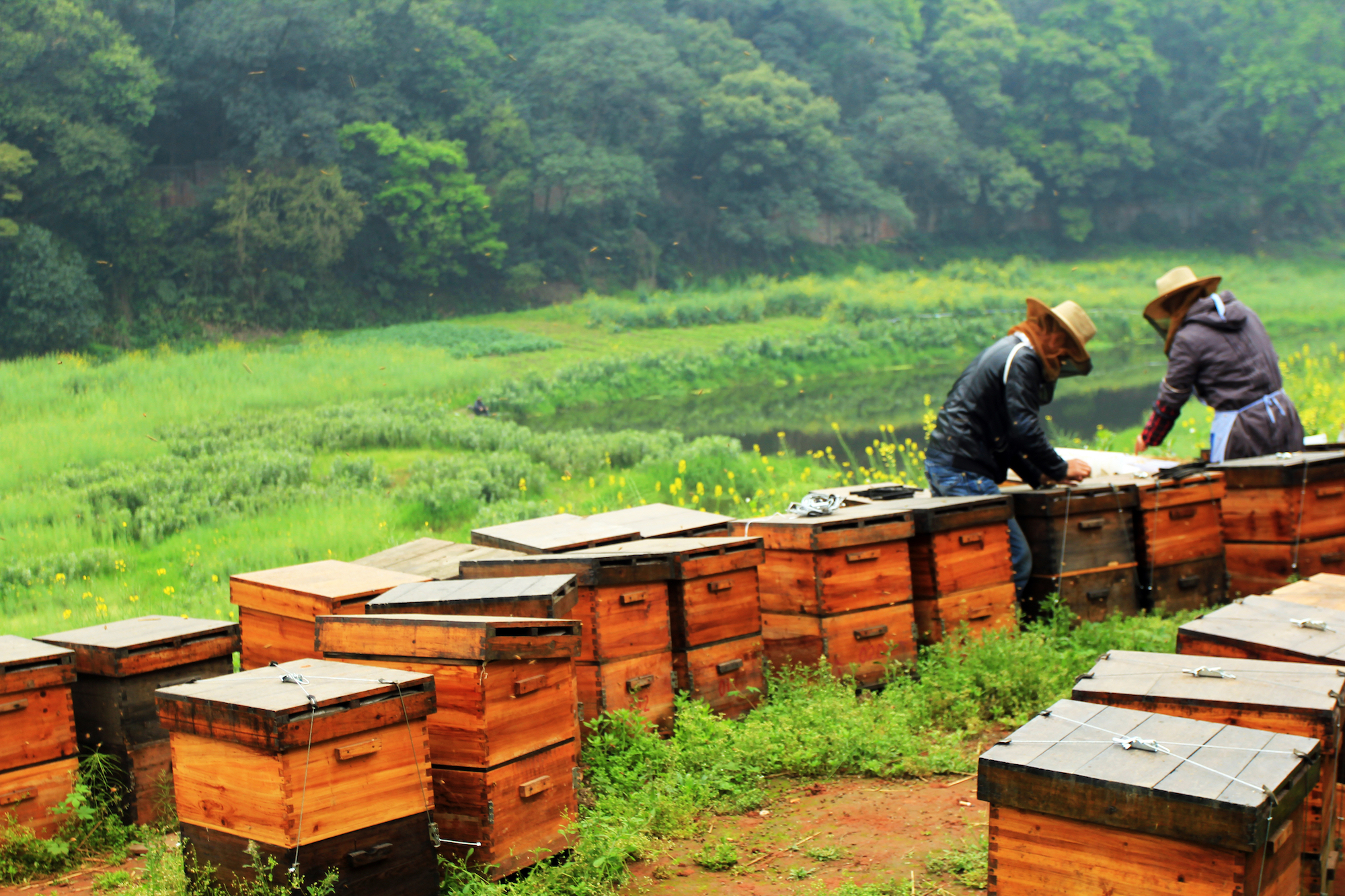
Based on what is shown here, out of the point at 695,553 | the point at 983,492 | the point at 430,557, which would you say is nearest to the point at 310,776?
the point at 695,553

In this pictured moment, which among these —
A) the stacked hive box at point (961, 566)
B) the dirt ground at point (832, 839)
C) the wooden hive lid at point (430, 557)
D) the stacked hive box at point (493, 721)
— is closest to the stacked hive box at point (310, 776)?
the stacked hive box at point (493, 721)

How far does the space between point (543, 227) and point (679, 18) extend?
1299cm

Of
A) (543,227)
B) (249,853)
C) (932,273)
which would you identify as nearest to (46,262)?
(543,227)

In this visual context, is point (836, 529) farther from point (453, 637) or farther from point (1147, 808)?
point (1147, 808)

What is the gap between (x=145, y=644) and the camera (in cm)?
559

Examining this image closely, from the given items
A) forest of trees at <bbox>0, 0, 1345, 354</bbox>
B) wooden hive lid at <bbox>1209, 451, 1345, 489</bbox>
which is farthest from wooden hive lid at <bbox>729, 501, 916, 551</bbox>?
forest of trees at <bbox>0, 0, 1345, 354</bbox>

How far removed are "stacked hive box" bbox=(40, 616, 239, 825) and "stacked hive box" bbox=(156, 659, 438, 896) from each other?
1.48 meters

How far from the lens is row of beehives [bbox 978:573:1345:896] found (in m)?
3.15

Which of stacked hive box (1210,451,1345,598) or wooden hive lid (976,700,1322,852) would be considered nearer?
wooden hive lid (976,700,1322,852)

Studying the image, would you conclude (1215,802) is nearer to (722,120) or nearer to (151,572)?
(151,572)

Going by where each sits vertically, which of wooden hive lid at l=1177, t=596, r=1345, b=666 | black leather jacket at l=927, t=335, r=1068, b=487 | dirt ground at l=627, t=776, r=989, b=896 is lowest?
dirt ground at l=627, t=776, r=989, b=896

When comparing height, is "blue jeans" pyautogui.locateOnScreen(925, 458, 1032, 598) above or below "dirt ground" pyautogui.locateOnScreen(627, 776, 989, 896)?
above

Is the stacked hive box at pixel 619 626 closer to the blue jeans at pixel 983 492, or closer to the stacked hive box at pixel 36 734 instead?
the stacked hive box at pixel 36 734

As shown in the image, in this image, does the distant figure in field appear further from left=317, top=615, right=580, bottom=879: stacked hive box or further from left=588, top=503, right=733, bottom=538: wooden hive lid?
left=317, top=615, right=580, bottom=879: stacked hive box
